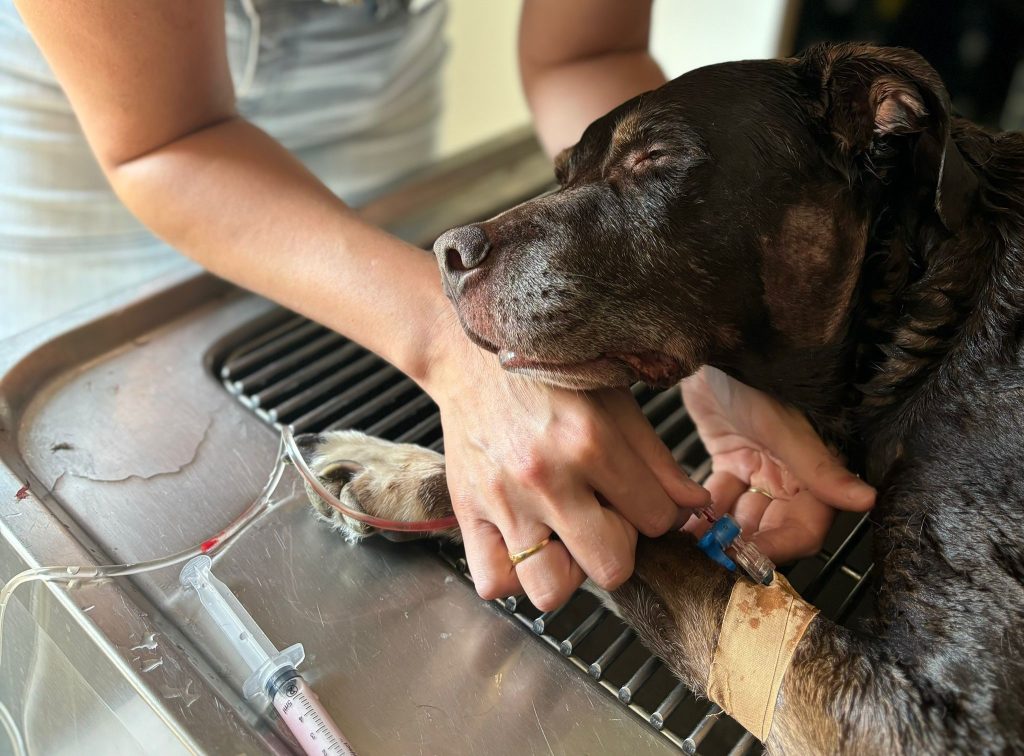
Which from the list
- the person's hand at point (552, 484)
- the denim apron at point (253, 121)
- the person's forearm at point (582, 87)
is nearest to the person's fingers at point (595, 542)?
the person's hand at point (552, 484)

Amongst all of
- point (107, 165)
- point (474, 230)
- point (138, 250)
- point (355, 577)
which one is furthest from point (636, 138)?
point (138, 250)

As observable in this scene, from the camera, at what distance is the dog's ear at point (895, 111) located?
4.10ft

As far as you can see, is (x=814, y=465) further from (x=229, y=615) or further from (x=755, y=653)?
(x=229, y=615)

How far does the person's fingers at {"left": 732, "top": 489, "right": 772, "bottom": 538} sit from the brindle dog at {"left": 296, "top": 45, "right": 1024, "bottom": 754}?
0.56 ft

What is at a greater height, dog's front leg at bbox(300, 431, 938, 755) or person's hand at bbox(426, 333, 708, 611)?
person's hand at bbox(426, 333, 708, 611)

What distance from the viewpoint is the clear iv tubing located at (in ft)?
4.41

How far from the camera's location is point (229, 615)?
4.45 feet

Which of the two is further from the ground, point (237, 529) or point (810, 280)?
point (810, 280)

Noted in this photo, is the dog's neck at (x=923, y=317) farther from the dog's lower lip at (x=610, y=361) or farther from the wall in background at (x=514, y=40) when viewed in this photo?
the wall in background at (x=514, y=40)

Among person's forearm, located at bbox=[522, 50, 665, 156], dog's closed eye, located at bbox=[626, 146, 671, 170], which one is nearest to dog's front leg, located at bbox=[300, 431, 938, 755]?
dog's closed eye, located at bbox=[626, 146, 671, 170]

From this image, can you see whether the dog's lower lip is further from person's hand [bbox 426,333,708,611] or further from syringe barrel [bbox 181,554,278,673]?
syringe barrel [bbox 181,554,278,673]

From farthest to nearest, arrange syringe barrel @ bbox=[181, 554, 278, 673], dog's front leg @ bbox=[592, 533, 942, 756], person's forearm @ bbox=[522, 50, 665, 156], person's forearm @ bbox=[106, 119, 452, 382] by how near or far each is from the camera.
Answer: person's forearm @ bbox=[522, 50, 665, 156] < person's forearm @ bbox=[106, 119, 452, 382] < syringe barrel @ bbox=[181, 554, 278, 673] < dog's front leg @ bbox=[592, 533, 942, 756]

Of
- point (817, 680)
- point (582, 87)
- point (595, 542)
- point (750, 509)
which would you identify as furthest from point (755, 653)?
point (582, 87)

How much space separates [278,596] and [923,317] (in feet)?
3.54
